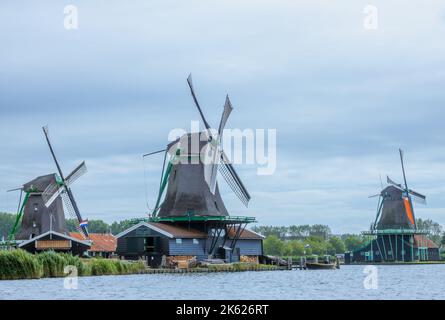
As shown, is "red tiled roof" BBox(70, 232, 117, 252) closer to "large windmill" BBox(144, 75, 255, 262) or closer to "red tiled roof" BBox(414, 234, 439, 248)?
"large windmill" BBox(144, 75, 255, 262)

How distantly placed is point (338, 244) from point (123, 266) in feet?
257

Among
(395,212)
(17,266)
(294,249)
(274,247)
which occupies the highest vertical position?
(395,212)

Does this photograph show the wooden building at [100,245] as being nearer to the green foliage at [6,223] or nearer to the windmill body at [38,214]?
the windmill body at [38,214]

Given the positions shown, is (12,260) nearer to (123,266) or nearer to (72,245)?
(123,266)

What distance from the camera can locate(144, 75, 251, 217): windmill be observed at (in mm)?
55062

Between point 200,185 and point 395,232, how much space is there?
35.0 metres

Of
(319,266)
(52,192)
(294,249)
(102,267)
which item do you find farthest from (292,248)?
(102,267)

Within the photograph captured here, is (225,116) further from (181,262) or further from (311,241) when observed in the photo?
(311,241)

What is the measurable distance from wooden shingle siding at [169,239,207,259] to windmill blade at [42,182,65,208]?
13.3 meters

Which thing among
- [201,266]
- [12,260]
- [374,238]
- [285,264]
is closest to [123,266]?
[201,266]

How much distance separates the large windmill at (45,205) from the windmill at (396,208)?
35259mm

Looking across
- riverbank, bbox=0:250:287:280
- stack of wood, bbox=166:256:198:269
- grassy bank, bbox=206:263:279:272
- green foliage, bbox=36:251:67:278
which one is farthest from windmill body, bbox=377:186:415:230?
green foliage, bbox=36:251:67:278

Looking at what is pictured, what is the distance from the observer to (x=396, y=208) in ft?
279
